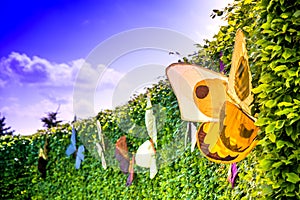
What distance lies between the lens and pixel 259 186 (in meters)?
2.21

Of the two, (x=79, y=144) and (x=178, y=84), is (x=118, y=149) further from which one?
(x=178, y=84)

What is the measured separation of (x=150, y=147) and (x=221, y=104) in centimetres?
192

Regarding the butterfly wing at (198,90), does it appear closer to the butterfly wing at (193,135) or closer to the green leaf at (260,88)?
the green leaf at (260,88)

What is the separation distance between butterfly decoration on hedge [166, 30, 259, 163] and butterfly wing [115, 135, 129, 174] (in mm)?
2212

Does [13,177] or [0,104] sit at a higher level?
[0,104]

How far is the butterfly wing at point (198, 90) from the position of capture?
252cm

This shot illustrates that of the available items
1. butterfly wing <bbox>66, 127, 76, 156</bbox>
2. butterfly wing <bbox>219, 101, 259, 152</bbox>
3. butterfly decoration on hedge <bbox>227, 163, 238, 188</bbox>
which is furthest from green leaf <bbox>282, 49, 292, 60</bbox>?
butterfly wing <bbox>66, 127, 76, 156</bbox>

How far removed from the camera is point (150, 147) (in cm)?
430

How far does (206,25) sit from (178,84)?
1.18 metres

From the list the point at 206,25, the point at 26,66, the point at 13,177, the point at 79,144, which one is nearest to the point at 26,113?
the point at 13,177

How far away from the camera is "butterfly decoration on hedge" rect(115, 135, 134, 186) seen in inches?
186

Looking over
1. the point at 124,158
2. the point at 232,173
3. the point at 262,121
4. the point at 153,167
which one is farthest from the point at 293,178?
the point at 124,158

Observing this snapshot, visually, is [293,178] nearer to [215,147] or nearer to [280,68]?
[280,68]

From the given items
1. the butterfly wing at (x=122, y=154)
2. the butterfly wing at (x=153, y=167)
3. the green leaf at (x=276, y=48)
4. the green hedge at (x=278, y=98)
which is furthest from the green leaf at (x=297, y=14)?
the butterfly wing at (x=122, y=154)
